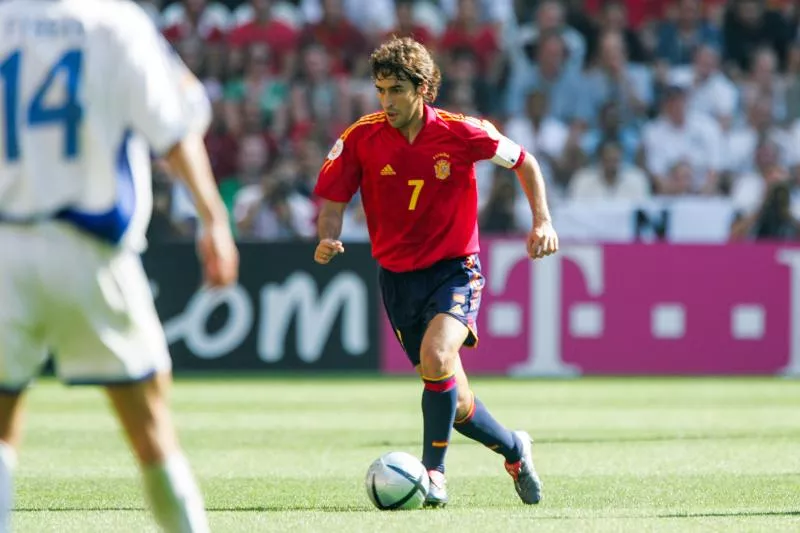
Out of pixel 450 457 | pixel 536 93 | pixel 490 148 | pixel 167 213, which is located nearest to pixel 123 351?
pixel 490 148

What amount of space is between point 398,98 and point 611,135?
11344 millimetres

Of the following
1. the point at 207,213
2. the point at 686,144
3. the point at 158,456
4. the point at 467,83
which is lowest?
the point at 686,144

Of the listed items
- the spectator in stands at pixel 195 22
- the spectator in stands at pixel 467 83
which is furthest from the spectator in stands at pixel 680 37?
the spectator in stands at pixel 195 22

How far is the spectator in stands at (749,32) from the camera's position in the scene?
20797 millimetres

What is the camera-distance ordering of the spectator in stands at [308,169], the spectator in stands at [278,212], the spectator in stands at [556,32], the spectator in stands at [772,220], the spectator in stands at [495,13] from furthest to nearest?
the spectator in stands at [495,13] → the spectator in stands at [556,32] → the spectator in stands at [308,169] → the spectator in stands at [278,212] → the spectator in stands at [772,220]

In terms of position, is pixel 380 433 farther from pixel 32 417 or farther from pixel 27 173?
pixel 27 173

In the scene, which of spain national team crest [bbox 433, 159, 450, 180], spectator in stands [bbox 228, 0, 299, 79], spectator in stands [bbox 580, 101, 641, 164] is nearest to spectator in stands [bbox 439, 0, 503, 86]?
spectator in stands [bbox 580, 101, 641, 164]

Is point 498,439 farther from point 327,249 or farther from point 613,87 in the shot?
point 613,87

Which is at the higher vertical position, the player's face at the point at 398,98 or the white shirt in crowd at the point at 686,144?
the player's face at the point at 398,98

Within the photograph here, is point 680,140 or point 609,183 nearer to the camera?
point 609,183

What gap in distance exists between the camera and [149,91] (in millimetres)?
4535

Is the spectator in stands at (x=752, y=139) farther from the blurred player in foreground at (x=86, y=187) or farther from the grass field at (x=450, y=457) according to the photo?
the blurred player in foreground at (x=86, y=187)

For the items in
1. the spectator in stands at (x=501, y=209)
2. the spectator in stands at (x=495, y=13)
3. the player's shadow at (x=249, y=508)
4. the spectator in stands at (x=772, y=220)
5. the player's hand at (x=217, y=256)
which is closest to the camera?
the player's hand at (x=217, y=256)

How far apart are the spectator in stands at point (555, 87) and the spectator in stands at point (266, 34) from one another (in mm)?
2803
